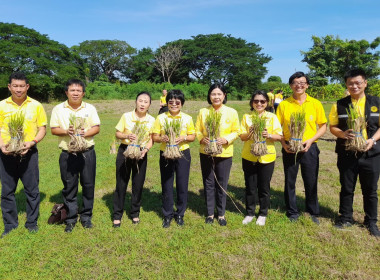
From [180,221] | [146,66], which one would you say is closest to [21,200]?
[180,221]

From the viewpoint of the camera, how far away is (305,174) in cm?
379

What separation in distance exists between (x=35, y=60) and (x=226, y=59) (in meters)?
26.2

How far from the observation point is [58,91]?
34.4 metres

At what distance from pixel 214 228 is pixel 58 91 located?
118ft

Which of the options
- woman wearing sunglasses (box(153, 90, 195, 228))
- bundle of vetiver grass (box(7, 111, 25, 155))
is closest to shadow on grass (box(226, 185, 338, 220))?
woman wearing sunglasses (box(153, 90, 195, 228))

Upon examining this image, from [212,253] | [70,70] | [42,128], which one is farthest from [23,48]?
[212,253]

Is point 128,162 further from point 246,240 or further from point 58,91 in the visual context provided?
point 58,91

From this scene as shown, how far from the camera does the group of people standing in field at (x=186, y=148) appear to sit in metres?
3.44

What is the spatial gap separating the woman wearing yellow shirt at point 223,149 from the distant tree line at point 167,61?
101ft

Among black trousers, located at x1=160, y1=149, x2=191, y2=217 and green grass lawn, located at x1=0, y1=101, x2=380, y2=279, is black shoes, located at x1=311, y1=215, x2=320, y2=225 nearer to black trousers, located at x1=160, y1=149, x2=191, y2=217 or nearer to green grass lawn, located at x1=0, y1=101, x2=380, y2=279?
green grass lawn, located at x1=0, y1=101, x2=380, y2=279

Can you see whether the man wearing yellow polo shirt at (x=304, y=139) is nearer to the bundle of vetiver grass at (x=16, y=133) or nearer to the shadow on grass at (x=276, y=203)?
the shadow on grass at (x=276, y=203)

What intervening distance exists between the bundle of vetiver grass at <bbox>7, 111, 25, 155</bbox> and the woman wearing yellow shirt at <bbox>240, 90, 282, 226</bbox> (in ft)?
9.29

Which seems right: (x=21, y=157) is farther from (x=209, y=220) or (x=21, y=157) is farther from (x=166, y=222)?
(x=209, y=220)

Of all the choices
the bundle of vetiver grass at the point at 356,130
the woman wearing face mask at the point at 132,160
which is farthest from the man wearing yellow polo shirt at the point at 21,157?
the bundle of vetiver grass at the point at 356,130
